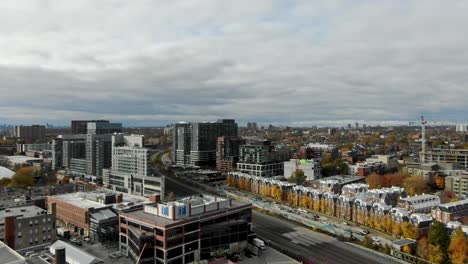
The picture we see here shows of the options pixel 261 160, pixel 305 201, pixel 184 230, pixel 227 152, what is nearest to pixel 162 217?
pixel 184 230

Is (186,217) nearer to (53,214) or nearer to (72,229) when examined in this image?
(53,214)

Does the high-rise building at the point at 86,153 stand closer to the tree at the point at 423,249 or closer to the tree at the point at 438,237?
the tree at the point at 423,249

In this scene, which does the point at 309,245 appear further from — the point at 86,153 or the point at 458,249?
the point at 86,153

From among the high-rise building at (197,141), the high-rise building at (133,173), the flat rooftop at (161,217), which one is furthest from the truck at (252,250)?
the high-rise building at (197,141)

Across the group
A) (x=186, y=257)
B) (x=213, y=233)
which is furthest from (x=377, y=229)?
(x=186, y=257)

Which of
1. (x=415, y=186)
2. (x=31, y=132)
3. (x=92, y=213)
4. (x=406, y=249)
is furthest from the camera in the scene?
(x=31, y=132)

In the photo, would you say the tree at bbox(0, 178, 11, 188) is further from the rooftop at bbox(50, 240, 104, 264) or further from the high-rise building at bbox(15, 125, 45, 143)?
the high-rise building at bbox(15, 125, 45, 143)

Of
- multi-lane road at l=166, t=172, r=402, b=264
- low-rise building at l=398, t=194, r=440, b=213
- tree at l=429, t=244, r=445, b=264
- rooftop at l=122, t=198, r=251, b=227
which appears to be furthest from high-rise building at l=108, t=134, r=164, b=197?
tree at l=429, t=244, r=445, b=264

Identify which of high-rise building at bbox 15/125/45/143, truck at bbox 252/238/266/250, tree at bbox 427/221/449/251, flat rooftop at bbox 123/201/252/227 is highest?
high-rise building at bbox 15/125/45/143
